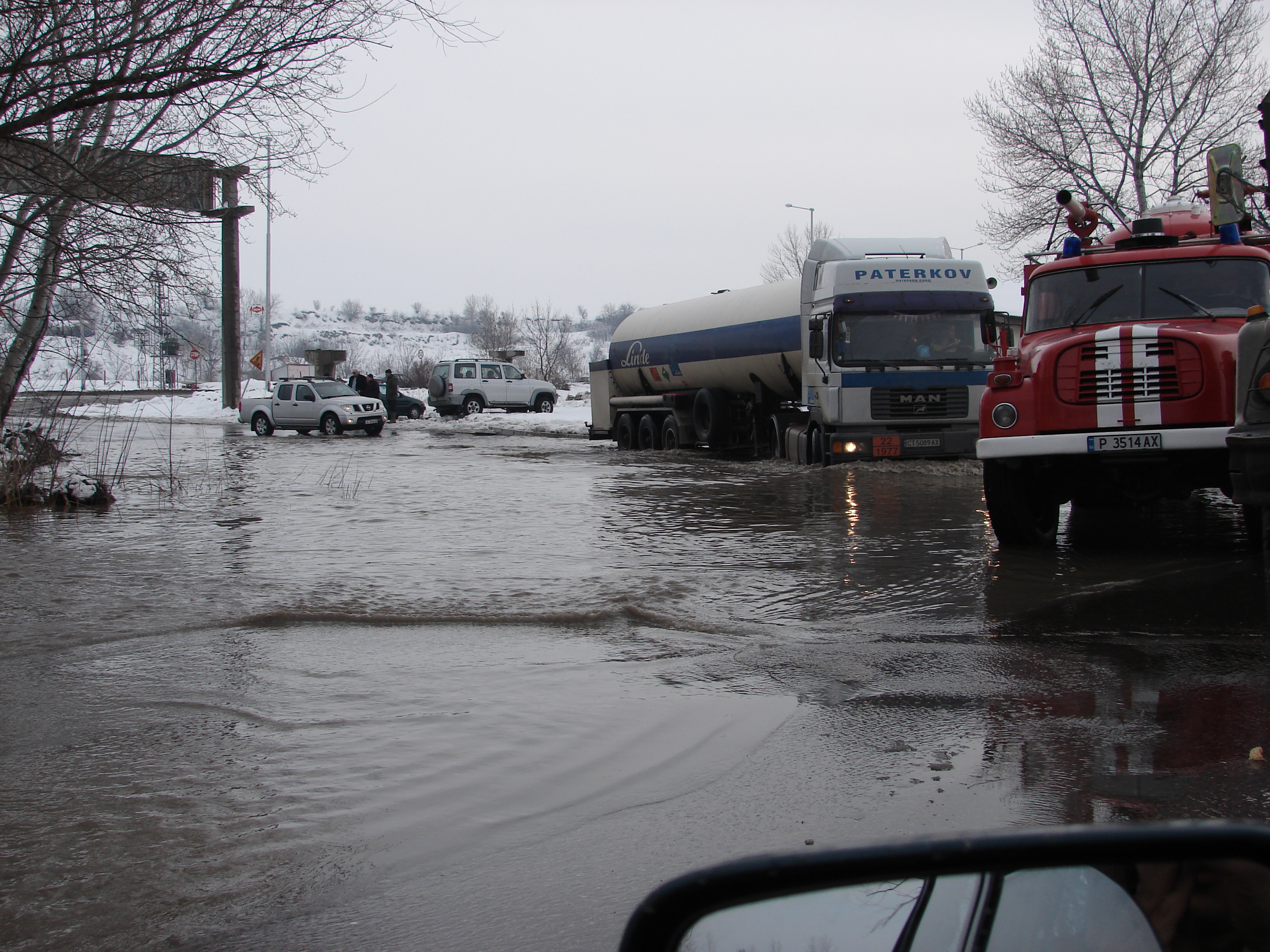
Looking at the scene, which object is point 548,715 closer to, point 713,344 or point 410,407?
point 713,344

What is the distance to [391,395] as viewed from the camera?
1625 inches

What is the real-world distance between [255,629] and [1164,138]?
30.4 m

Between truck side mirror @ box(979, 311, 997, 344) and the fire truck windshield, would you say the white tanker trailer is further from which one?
the fire truck windshield

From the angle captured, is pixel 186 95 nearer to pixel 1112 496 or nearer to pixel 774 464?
pixel 1112 496

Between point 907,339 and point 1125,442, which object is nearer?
point 1125,442

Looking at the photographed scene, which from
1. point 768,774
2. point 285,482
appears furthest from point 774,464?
point 768,774

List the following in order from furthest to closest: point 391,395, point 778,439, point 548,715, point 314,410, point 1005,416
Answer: point 391,395 < point 314,410 < point 778,439 < point 1005,416 < point 548,715

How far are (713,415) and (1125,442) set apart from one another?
1428 cm

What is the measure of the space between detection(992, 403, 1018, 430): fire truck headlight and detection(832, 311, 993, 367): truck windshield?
8.04 meters

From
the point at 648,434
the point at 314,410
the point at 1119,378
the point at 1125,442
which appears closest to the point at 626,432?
the point at 648,434

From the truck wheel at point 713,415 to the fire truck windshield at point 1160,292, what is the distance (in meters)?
12.9

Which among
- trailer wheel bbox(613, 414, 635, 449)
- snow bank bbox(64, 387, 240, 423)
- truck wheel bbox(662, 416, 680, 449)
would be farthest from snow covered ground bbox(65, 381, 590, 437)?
truck wheel bbox(662, 416, 680, 449)

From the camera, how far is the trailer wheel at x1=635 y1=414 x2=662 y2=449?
81.6 ft

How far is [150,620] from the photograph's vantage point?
662cm
